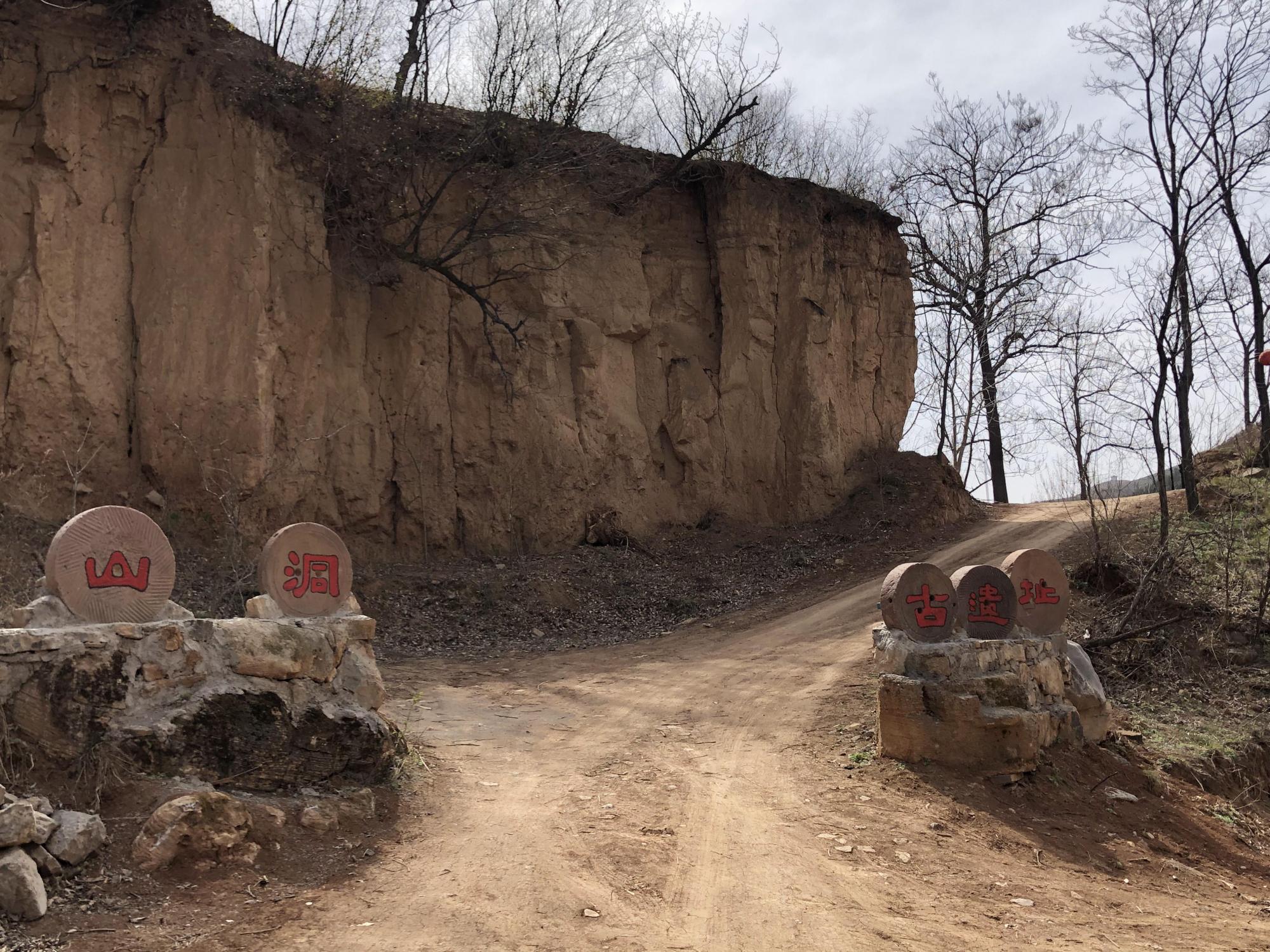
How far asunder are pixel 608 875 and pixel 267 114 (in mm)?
12642

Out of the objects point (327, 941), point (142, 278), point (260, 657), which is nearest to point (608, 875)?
point (327, 941)

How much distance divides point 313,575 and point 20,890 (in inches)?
104

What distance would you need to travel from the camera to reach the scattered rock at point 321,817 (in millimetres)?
5605

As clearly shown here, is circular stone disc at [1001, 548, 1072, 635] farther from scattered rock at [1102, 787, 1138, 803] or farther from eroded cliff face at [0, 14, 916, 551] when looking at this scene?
eroded cliff face at [0, 14, 916, 551]

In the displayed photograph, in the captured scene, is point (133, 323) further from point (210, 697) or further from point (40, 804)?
point (40, 804)

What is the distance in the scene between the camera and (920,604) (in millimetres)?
7973

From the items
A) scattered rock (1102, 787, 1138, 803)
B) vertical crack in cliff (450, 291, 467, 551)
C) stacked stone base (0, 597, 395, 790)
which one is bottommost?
scattered rock (1102, 787, 1138, 803)

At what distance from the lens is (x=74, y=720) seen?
5.25m

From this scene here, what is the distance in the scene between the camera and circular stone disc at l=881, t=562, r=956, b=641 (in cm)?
795

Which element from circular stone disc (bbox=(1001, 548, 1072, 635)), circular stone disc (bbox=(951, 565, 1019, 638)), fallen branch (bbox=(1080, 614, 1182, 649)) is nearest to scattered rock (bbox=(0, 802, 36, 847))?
circular stone disc (bbox=(951, 565, 1019, 638))

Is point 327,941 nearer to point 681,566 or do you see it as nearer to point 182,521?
point 182,521

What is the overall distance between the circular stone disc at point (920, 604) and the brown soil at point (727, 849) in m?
1.09

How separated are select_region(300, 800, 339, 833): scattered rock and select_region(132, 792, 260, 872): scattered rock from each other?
409 millimetres

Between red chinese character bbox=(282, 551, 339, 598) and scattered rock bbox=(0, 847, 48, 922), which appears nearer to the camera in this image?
scattered rock bbox=(0, 847, 48, 922)
